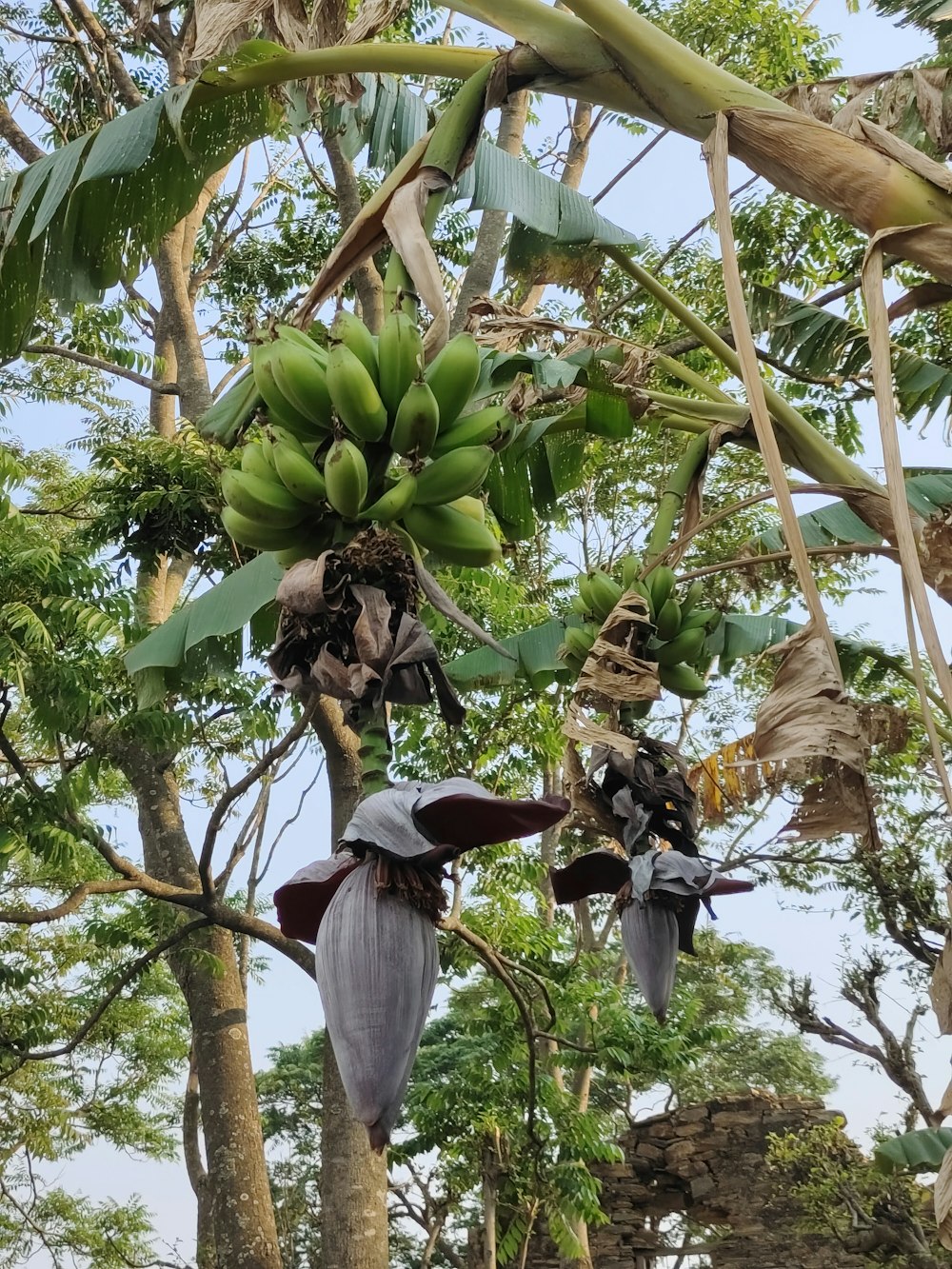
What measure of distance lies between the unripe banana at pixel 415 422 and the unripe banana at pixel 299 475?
0.33 ft

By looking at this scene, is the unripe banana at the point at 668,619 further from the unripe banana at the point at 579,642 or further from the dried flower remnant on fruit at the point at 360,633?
the dried flower remnant on fruit at the point at 360,633

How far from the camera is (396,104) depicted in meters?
2.52

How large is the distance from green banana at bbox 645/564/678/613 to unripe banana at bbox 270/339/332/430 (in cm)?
85

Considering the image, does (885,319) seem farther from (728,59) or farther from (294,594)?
(728,59)

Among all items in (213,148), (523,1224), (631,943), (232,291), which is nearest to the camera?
(631,943)

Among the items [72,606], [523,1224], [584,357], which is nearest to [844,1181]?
[523,1224]

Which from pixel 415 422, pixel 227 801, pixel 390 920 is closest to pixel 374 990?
pixel 390 920

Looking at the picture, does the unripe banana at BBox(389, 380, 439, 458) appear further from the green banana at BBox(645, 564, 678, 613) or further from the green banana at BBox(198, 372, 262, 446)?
the green banana at BBox(645, 564, 678, 613)

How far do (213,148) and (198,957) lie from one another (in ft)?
11.6

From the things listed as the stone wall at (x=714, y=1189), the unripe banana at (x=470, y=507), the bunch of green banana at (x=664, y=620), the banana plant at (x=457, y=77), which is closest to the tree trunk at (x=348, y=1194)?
the bunch of green banana at (x=664, y=620)

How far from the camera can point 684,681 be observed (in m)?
2.03

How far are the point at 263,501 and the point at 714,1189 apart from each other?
1008cm

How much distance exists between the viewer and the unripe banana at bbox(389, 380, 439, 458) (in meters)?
1.20

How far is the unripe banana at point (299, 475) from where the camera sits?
1.20 metres
